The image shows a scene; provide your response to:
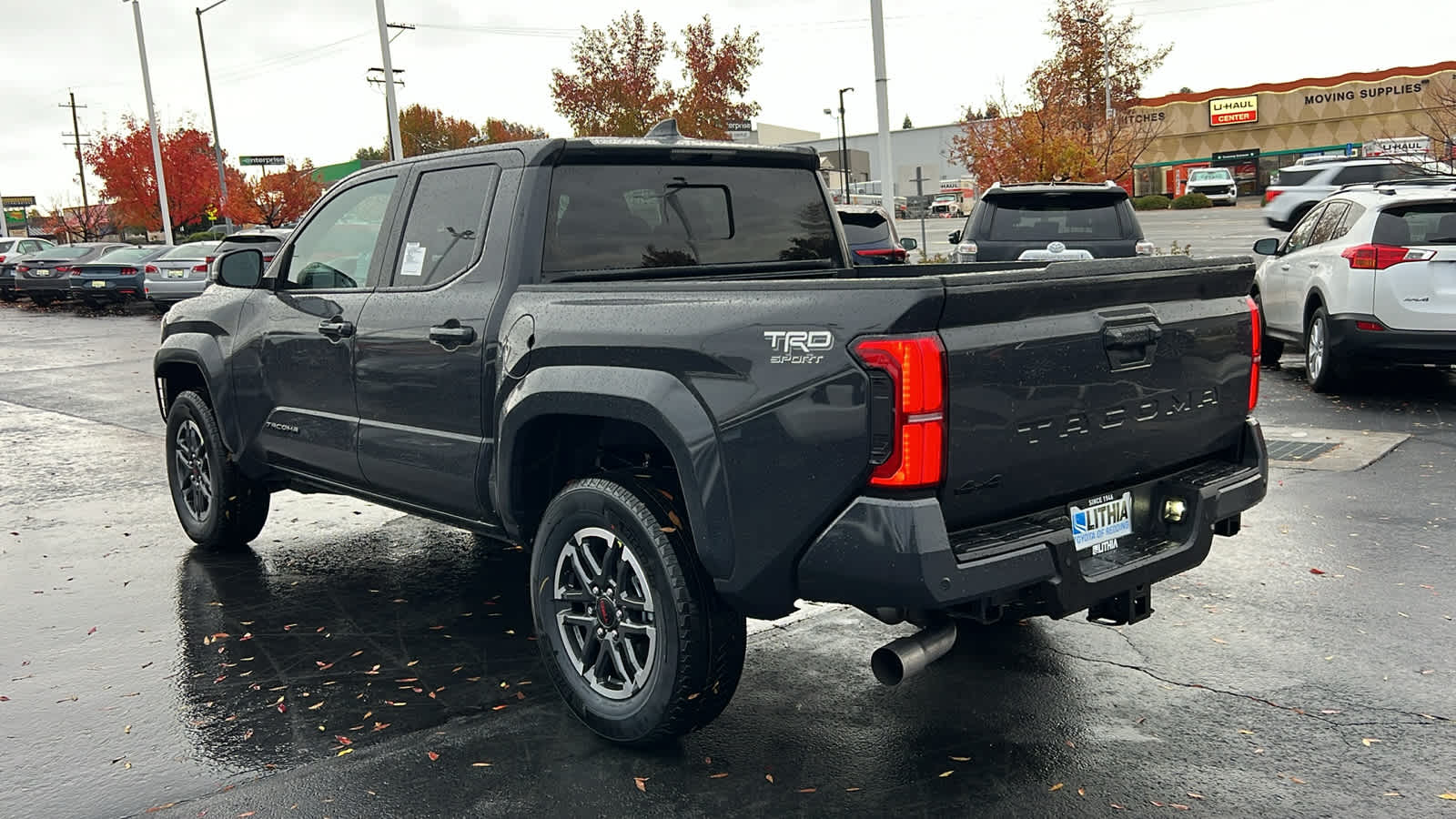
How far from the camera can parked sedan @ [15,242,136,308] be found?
104ft

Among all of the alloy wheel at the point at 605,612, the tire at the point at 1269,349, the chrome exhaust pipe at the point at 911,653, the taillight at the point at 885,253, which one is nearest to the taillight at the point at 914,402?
the chrome exhaust pipe at the point at 911,653

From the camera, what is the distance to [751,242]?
5113mm

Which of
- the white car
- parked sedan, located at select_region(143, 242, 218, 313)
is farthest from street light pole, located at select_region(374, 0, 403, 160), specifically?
the white car

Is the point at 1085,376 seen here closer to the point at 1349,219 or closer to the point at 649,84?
the point at 1349,219

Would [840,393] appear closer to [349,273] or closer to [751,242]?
[751,242]

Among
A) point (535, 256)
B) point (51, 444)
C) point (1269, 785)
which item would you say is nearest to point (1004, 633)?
point (1269, 785)

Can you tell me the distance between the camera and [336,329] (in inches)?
211

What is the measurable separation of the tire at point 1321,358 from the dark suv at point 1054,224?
164cm

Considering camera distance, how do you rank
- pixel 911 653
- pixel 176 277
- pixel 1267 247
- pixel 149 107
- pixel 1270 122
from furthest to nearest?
pixel 1270 122 → pixel 149 107 → pixel 176 277 → pixel 1267 247 → pixel 911 653

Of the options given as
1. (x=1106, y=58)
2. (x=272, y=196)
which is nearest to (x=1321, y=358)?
(x=1106, y=58)

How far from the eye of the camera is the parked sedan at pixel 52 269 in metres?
31.8

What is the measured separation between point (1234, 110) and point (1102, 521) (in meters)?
67.7

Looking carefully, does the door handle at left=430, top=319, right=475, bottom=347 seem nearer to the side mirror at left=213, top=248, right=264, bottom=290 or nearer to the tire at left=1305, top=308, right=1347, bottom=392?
the side mirror at left=213, top=248, right=264, bottom=290

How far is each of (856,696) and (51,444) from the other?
9313 mm
